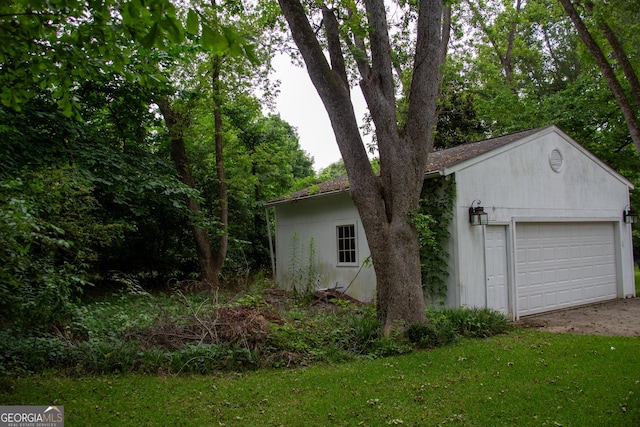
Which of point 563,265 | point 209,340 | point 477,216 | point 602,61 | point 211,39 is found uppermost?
point 602,61

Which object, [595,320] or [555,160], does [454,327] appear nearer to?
[595,320]

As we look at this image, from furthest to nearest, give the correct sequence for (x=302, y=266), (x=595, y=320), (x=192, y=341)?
(x=302, y=266), (x=595, y=320), (x=192, y=341)

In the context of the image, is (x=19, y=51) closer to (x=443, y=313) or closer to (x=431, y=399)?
(x=431, y=399)

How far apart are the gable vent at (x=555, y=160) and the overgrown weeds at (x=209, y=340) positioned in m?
5.05

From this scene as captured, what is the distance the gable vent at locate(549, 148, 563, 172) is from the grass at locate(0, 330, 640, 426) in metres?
5.74

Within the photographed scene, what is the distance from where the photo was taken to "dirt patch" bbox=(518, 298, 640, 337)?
821 centimetres

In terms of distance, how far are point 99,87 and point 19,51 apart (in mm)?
6395

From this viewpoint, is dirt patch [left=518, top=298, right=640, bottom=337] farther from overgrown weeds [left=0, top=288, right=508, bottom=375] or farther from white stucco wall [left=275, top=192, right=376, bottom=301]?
white stucco wall [left=275, top=192, right=376, bottom=301]

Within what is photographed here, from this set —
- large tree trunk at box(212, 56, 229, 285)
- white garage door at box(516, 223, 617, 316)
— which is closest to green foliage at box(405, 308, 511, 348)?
white garage door at box(516, 223, 617, 316)

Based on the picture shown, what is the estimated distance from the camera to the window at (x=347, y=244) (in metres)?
11.3

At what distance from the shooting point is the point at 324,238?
12242 mm

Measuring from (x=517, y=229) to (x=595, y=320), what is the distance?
234 cm

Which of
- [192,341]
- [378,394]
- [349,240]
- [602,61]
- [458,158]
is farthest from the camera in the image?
[349,240]

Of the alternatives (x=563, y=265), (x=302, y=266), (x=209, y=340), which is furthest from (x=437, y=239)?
(x=209, y=340)
